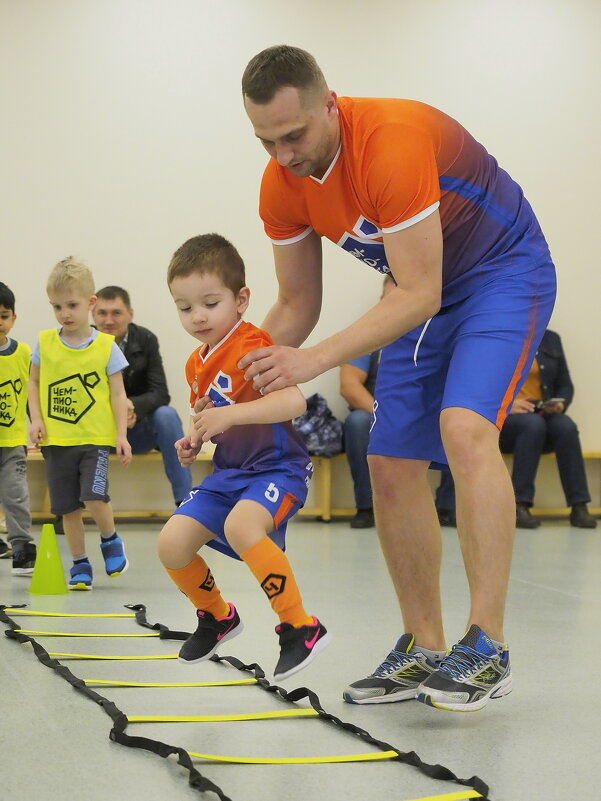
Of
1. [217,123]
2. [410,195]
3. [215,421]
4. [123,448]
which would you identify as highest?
[217,123]

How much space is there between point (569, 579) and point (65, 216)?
379cm

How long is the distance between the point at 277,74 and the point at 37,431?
92.2 inches

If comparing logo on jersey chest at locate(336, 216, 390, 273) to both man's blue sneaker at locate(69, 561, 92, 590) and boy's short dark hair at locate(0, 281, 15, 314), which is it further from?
boy's short dark hair at locate(0, 281, 15, 314)

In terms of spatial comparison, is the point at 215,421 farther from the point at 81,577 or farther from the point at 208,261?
the point at 81,577

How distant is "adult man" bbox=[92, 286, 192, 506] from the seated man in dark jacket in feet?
5.29

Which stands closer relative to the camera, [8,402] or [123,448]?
[123,448]

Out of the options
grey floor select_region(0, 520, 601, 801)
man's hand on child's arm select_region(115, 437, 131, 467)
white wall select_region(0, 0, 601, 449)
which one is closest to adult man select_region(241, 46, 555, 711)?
grey floor select_region(0, 520, 601, 801)

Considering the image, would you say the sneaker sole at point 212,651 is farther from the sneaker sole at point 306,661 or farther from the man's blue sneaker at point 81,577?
the man's blue sneaker at point 81,577

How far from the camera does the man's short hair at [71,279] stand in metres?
3.84

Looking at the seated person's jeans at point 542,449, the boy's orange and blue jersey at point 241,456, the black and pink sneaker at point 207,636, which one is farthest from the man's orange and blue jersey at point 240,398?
the seated person's jeans at point 542,449

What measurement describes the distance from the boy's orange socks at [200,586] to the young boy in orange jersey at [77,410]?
1681 millimetres

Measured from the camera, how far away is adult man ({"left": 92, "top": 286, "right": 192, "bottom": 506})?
221 inches

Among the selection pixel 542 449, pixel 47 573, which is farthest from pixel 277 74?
Result: pixel 542 449

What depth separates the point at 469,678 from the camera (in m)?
1.97
